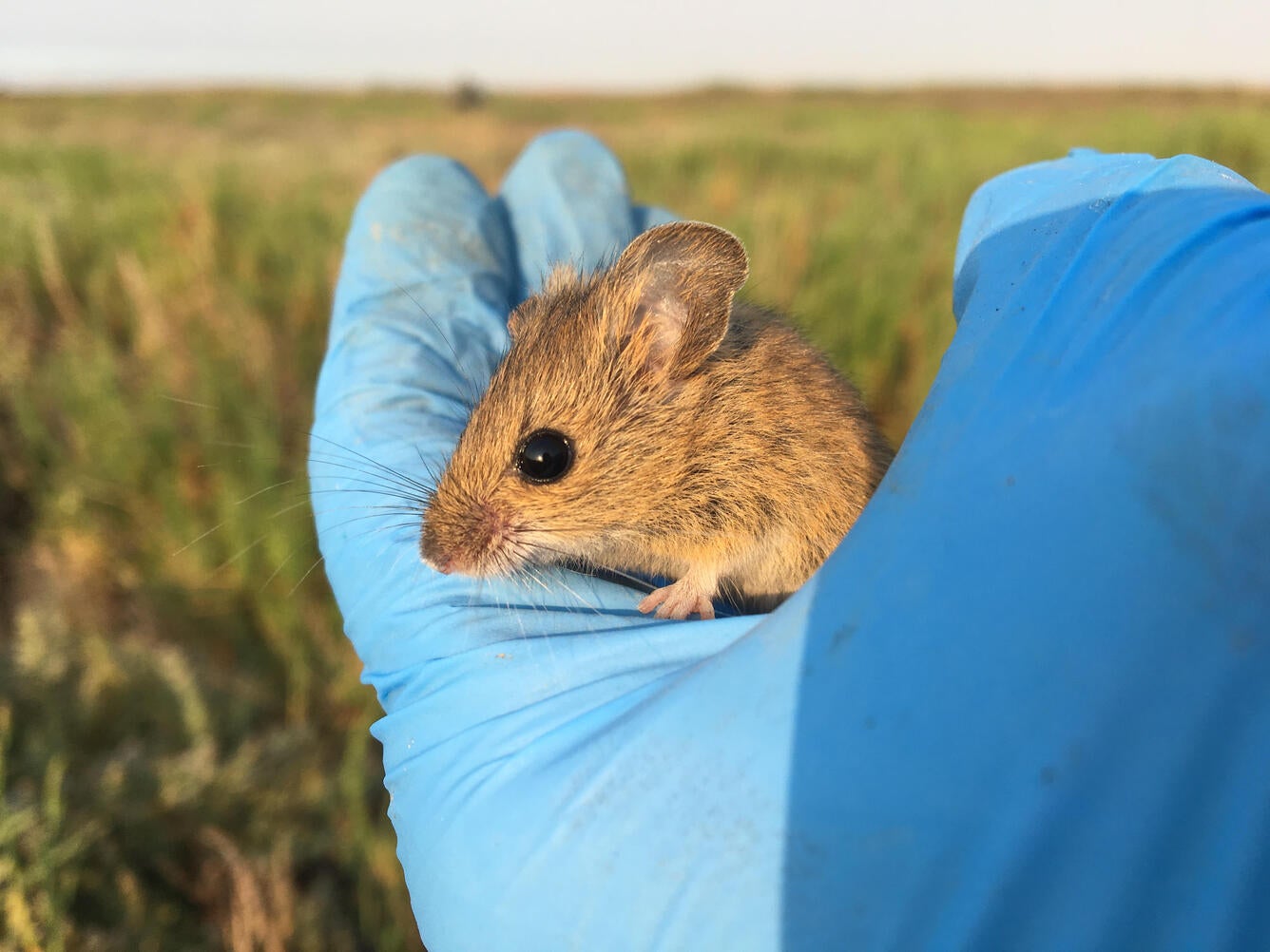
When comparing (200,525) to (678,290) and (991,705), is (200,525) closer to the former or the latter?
(678,290)

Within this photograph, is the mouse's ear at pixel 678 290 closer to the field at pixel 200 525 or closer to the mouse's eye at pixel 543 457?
the mouse's eye at pixel 543 457

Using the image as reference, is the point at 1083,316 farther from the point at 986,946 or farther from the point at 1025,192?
the point at 986,946

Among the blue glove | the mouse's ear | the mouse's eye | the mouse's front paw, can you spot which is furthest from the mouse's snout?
the mouse's ear

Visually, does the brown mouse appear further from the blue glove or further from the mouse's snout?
the blue glove

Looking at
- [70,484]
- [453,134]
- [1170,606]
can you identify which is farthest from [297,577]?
[453,134]

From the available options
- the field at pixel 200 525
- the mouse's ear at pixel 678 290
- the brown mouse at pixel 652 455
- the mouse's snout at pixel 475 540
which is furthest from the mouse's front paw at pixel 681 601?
the field at pixel 200 525
